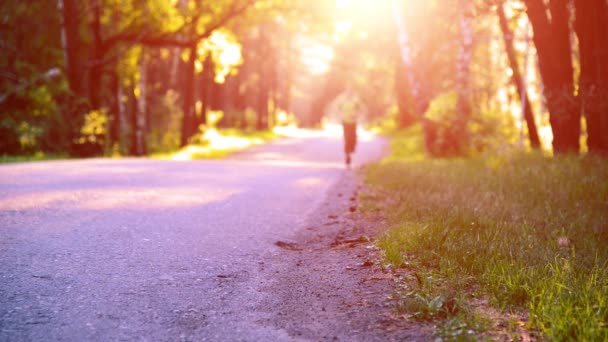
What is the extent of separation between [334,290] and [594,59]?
24.8 ft

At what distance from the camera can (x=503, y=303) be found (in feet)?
13.9

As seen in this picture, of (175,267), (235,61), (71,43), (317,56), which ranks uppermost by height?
(317,56)

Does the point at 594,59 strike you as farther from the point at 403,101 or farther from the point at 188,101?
the point at 403,101

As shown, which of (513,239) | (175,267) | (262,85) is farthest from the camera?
(262,85)

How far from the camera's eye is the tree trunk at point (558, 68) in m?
11.7

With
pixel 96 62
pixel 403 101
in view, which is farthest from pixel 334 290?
pixel 403 101

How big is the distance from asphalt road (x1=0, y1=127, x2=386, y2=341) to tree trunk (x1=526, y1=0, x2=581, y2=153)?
5.02 meters

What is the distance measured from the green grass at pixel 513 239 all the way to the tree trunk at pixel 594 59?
0.85 metres

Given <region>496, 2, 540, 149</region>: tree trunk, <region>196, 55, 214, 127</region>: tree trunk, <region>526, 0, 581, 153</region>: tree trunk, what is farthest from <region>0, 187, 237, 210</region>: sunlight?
<region>196, 55, 214, 127</region>: tree trunk

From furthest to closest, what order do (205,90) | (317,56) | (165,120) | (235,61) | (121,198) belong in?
1. (317,56)
2. (205,90)
3. (235,61)
4. (165,120)
5. (121,198)

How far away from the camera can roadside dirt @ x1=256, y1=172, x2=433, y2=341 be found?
4124 mm

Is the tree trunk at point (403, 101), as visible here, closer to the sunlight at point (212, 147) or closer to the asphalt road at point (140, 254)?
the sunlight at point (212, 147)

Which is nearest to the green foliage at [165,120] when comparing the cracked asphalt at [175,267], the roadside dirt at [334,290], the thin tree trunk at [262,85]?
the thin tree trunk at [262,85]

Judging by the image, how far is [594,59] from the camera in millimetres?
10227
